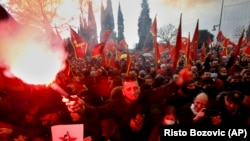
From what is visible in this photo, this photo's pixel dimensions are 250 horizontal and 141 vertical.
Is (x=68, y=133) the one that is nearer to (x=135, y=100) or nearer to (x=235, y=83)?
(x=135, y=100)

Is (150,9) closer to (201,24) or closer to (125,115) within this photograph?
(201,24)

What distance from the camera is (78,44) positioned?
10.2 ft

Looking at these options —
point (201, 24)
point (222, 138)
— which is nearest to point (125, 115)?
point (222, 138)

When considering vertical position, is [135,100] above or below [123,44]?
below

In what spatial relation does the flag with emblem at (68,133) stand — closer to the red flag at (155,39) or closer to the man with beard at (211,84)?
the red flag at (155,39)

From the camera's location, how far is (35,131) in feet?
8.32

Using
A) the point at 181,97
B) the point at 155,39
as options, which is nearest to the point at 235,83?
the point at 181,97

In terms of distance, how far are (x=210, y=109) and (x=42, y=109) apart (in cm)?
186

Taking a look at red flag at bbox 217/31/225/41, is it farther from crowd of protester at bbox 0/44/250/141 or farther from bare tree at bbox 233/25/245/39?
crowd of protester at bbox 0/44/250/141

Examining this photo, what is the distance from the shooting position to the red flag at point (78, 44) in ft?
10.2

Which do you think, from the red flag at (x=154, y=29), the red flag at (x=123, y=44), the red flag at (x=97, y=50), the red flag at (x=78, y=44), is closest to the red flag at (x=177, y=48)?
the red flag at (x=154, y=29)

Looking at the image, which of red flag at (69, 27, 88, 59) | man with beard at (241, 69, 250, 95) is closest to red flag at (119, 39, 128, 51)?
red flag at (69, 27, 88, 59)

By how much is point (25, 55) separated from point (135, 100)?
1.22m

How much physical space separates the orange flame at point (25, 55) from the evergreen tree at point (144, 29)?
993 mm
